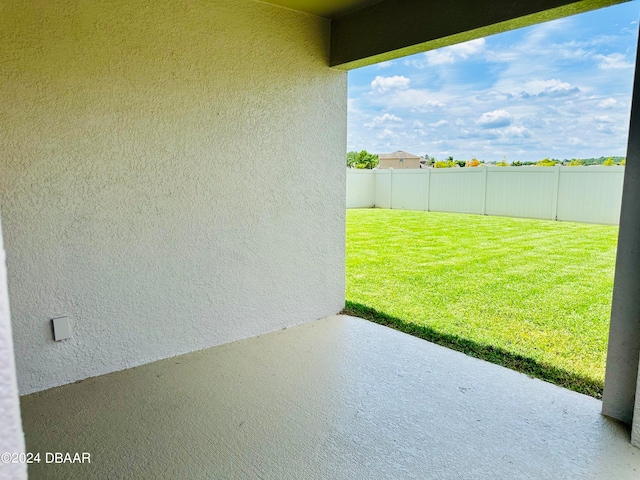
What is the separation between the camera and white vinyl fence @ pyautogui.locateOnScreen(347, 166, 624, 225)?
294 inches

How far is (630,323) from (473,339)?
49.6 inches

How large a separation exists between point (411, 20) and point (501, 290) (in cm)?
285

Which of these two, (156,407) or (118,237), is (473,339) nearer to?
(156,407)

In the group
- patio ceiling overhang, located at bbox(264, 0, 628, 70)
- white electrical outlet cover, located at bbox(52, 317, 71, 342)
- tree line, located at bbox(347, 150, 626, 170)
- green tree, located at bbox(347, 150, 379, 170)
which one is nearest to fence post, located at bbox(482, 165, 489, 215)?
tree line, located at bbox(347, 150, 626, 170)

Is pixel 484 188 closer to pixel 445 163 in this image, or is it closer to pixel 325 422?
pixel 445 163

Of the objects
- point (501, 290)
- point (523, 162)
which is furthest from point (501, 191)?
point (501, 290)

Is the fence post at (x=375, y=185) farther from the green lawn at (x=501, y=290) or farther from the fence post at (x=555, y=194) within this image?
the fence post at (x=555, y=194)

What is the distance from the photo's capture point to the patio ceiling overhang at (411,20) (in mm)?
2283

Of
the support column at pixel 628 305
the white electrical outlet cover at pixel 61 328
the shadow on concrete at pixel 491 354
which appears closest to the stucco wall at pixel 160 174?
the white electrical outlet cover at pixel 61 328

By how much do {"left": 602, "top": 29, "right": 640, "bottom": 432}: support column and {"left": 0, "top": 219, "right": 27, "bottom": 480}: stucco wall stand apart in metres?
2.42

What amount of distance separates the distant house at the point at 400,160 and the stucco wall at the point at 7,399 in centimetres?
1447

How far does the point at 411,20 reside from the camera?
2.80 m

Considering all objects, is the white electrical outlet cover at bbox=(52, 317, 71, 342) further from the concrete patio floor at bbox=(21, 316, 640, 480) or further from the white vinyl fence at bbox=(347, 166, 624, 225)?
the white vinyl fence at bbox=(347, 166, 624, 225)

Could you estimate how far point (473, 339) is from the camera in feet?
10.6
